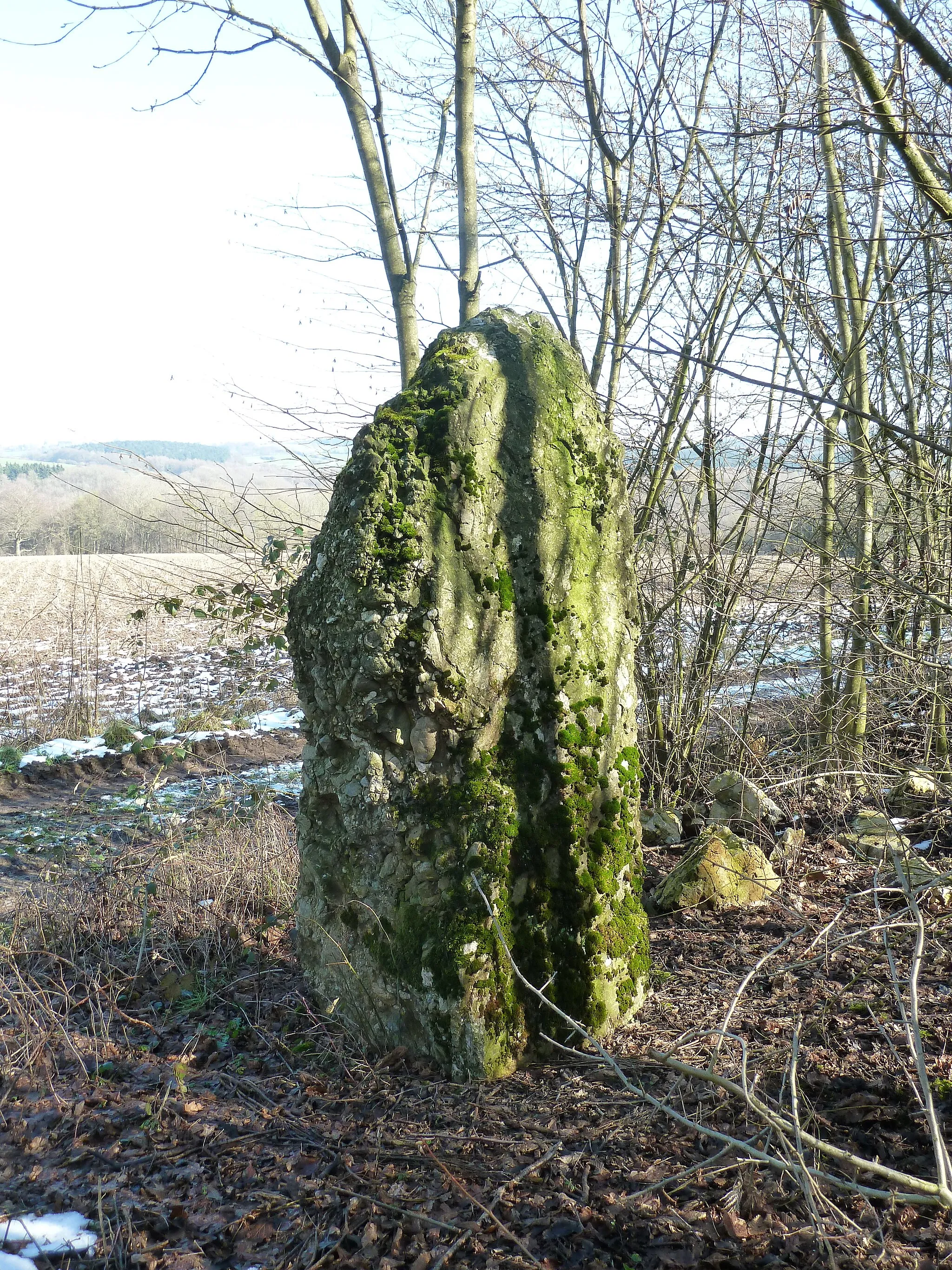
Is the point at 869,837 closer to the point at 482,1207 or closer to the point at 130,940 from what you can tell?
the point at 482,1207

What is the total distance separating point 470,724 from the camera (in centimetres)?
311

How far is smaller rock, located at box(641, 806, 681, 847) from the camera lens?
17.1 feet

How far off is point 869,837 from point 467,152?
19.2 ft

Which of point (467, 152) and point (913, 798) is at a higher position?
point (467, 152)

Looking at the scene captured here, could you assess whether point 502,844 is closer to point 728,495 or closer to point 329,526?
point 329,526

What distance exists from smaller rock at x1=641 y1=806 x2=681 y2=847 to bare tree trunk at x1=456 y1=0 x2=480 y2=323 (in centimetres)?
412

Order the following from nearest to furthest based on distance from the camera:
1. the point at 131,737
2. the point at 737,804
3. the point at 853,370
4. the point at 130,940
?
the point at 130,940
the point at 737,804
the point at 853,370
the point at 131,737

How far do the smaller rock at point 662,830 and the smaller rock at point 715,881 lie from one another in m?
0.63

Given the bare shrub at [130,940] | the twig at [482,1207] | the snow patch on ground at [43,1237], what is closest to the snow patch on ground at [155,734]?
the bare shrub at [130,940]

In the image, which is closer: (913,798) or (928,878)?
(928,878)

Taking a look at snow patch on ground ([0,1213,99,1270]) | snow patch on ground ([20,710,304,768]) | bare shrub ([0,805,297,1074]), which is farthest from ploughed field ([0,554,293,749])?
snow patch on ground ([0,1213,99,1270])

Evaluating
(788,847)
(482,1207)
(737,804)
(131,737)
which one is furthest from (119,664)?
(482,1207)

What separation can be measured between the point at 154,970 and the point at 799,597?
426 centimetres

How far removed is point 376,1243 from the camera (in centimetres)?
226
